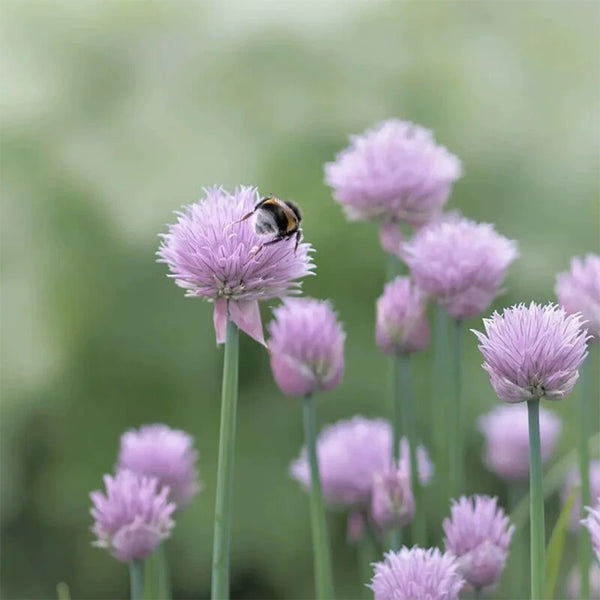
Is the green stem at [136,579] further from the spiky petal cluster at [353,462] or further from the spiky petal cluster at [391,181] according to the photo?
the spiky petal cluster at [391,181]

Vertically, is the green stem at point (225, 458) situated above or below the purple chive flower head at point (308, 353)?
below

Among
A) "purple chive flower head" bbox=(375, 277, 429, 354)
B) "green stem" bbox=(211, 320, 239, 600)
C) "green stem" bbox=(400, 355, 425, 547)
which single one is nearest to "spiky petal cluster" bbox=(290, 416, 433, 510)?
"green stem" bbox=(400, 355, 425, 547)

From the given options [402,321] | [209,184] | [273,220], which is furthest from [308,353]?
[209,184]

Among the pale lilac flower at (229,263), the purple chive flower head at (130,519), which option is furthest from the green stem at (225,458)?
the purple chive flower head at (130,519)

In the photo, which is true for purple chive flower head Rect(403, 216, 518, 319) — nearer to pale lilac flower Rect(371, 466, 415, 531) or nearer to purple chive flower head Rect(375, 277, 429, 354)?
purple chive flower head Rect(375, 277, 429, 354)

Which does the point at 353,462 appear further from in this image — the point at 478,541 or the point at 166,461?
the point at 478,541
